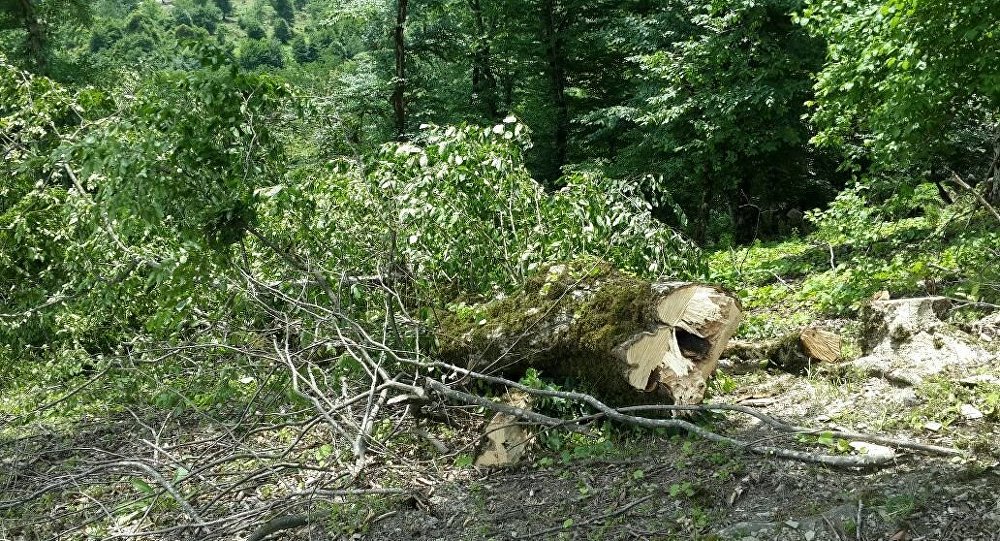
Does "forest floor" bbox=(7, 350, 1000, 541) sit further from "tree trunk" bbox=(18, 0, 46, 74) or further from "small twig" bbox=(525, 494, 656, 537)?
"tree trunk" bbox=(18, 0, 46, 74)

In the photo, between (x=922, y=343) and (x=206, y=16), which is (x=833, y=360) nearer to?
(x=922, y=343)

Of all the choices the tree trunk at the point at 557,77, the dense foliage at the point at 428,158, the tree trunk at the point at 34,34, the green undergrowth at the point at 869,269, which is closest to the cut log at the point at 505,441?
the dense foliage at the point at 428,158

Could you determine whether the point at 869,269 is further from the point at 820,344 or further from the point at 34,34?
the point at 34,34

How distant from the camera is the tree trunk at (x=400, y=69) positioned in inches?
535

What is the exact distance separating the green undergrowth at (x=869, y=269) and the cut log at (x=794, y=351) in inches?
19.7

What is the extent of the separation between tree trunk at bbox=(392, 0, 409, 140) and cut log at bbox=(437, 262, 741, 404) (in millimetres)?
9316

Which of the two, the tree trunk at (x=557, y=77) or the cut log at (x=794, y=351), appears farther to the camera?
the tree trunk at (x=557, y=77)

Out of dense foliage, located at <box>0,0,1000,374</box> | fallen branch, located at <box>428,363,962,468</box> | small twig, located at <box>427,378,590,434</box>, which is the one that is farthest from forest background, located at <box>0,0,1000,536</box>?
fallen branch, located at <box>428,363,962,468</box>

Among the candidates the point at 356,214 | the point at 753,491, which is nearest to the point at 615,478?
the point at 753,491

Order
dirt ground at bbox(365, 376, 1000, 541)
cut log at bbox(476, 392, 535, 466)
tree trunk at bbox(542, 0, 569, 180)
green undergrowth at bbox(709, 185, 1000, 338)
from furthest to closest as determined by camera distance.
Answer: tree trunk at bbox(542, 0, 569, 180), green undergrowth at bbox(709, 185, 1000, 338), cut log at bbox(476, 392, 535, 466), dirt ground at bbox(365, 376, 1000, 541)

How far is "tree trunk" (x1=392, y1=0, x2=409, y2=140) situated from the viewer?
1358 cm

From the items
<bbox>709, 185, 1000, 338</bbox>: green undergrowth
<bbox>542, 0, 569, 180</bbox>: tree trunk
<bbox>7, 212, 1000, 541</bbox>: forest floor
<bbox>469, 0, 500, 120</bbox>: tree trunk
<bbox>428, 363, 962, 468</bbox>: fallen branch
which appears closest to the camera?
<bbox>7, 212, 1000, 541</bbox>: forest floor

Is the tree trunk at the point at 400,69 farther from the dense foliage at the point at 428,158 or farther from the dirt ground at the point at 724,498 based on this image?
the dirt ground at the point at 724,498

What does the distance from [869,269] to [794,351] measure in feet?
5.08
